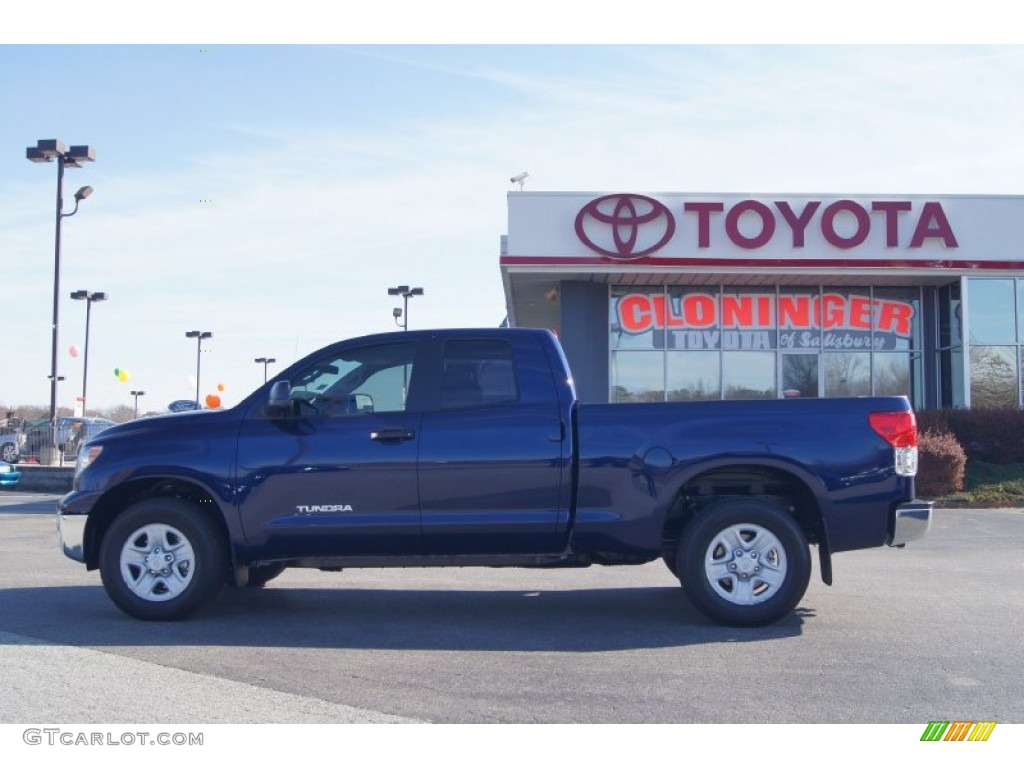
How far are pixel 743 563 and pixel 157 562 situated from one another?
13.0 ft

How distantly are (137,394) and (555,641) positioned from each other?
5663 cm

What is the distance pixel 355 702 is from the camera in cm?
572

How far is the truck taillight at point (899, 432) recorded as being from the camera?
7621 millimetres

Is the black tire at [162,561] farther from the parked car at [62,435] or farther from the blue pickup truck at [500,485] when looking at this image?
the parked car at [62,435]

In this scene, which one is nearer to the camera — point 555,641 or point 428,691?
point 428,691

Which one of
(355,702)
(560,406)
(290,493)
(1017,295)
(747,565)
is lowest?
(355,702)

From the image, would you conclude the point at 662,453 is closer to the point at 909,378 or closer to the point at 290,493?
the point at 290,493

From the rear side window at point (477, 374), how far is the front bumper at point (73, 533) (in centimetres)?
262

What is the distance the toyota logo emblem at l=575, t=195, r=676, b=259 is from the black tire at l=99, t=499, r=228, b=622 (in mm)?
15659

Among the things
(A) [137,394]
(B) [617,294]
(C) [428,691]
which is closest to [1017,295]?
(B) [617,294]

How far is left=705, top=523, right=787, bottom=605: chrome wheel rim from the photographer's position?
7.61 metres

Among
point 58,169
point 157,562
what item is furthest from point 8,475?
point 157,562

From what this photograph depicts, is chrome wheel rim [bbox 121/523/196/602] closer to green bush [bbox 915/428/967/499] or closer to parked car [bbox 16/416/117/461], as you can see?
green bush [bbox 915/428/967/499]

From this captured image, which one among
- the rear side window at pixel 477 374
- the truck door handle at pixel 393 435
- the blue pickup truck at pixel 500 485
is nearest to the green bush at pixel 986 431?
the blue pickup truck at pixel 500 485
